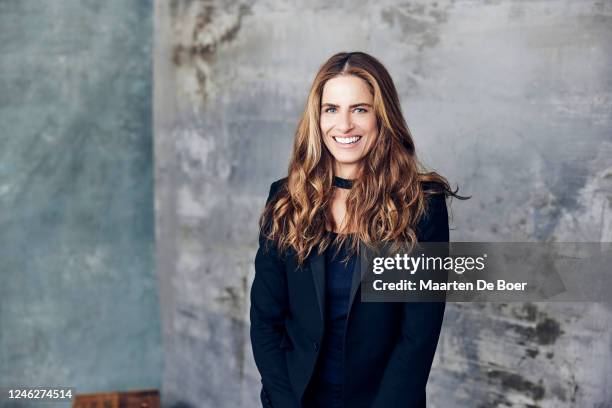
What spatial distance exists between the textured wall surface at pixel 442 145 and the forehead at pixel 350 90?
1.01m

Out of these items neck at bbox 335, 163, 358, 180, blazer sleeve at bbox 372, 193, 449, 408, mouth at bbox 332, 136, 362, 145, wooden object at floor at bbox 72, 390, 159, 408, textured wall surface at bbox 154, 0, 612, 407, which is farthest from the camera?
wooden object at floor at bbox 72, 390, 159, 408

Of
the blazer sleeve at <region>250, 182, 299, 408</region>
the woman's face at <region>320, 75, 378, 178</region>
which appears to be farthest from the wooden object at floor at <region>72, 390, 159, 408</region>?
the woman's face at <region>320, 75, 378, 178</region>

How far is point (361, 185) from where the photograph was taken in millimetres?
2221

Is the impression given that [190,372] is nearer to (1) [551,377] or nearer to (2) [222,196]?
(2) [222,196]

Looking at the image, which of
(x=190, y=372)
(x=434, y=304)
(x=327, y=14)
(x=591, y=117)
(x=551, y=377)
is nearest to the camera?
(x=434, y=304)

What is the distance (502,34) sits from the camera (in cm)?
290

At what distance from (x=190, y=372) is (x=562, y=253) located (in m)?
2.37

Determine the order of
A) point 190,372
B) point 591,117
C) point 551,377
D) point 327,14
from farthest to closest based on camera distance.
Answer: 1. point 190,372
2. point 327,14
3. point 551,377
4. point 591,117

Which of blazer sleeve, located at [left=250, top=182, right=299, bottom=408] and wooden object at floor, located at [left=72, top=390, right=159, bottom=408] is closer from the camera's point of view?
blazer sleeve, located at [left=250, top=182, right=299, bottom=408]

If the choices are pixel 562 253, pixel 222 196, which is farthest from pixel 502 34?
pixel 222 196

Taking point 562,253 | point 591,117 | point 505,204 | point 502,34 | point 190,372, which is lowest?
point 190,372

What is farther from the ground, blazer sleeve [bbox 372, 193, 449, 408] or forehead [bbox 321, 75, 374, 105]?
forehead [bbox 321, 75, 374, 105]

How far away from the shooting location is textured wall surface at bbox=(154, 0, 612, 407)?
2.79 metres

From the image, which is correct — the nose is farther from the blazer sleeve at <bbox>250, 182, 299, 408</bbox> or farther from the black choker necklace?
the blazer sleeve at <bbox>250, 182, 299, 408</bbox>
